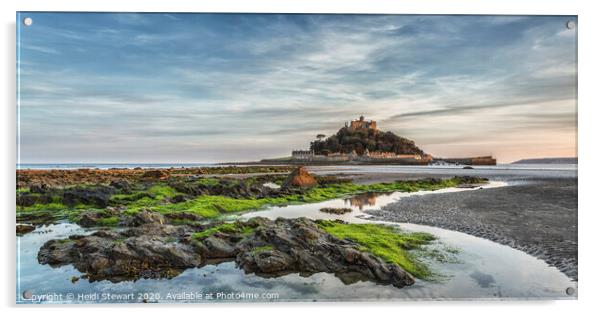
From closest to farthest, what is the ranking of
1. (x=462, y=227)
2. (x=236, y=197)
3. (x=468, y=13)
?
(x=468, y=13), (x=462, y=227), (x=236, y=197)

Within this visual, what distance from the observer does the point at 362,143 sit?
6547mm

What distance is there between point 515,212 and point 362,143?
3.83m

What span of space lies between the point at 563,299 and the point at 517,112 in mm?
3787

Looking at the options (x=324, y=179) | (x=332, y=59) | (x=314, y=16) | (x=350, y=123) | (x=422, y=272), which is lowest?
(x=422, y=272)

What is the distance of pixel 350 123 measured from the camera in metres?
6.64

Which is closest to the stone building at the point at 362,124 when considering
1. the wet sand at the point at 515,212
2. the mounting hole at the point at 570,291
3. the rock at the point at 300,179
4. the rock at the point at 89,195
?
the wet sand at the point at 515,212

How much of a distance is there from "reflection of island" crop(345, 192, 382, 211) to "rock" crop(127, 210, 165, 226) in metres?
4.29

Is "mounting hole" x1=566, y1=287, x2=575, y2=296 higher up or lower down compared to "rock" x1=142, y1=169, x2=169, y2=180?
lower down

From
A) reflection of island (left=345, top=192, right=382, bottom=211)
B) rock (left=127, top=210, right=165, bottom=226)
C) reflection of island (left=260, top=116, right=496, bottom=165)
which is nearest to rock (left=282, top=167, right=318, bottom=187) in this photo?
reflection of island (left=260, top=116, right=496, bottom=165)

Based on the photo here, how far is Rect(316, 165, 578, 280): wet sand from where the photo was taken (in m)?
6.29

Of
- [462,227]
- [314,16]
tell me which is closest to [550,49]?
[462,227]

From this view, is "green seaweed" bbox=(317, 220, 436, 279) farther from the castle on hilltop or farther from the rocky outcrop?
the castle on hilltop

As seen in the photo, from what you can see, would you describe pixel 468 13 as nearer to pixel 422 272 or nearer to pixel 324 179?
pixel 324 179

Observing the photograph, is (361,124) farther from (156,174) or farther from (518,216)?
(156,174)
